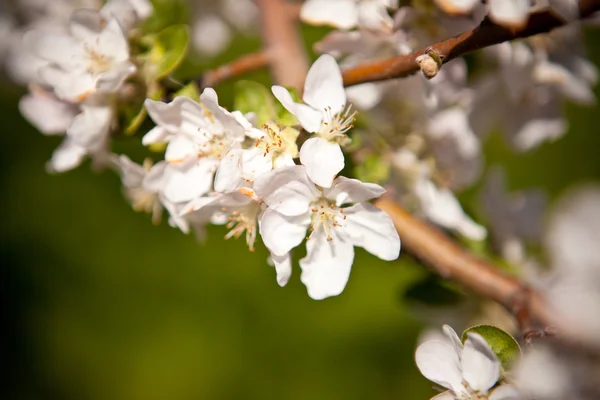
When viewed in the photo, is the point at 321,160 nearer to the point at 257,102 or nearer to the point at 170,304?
the point at 257,102

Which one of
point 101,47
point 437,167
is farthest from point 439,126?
point 101,47

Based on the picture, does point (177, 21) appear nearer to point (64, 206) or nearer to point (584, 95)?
point (584, 95)

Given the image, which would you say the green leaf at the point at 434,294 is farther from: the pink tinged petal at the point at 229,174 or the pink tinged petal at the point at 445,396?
the pink tinged petal at the point at 229,174

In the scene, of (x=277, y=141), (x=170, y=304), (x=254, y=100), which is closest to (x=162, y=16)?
(x=254, y=100)

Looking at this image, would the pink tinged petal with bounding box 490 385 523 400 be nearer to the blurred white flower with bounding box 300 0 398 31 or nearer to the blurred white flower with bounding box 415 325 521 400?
the blurred white flower with bounding box 415 325 521 400

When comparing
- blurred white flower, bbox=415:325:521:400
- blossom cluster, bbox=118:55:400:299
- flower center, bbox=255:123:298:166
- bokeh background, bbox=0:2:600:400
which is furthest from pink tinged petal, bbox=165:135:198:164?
bokeh background, bbox=0:2:600:400

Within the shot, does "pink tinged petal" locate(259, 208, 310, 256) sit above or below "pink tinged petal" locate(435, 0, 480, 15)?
below
